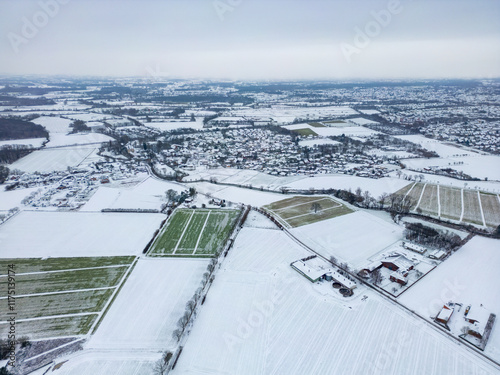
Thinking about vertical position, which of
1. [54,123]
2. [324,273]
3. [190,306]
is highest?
[324,273]

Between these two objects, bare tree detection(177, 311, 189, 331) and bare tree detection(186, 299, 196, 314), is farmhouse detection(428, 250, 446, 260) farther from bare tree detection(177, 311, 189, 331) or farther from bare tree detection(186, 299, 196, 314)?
bare tree detection(177, 311, 189, 331)

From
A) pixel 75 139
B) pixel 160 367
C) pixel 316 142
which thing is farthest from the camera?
pixel 75 139

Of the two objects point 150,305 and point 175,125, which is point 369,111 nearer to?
point 175,125

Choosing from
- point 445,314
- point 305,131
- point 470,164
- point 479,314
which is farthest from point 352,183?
point 305,131

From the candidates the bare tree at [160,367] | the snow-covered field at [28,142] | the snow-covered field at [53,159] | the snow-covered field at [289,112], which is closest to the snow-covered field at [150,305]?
the bare tree at [160,367]

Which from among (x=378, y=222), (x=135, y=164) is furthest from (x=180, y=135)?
(x=378, y=222)

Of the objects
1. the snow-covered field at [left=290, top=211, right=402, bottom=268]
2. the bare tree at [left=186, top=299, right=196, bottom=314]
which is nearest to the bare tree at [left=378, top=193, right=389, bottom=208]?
the snow-covered field at [left=290, top=211, right=402, bottom=268]

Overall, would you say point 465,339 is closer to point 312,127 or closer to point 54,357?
point 54,357
